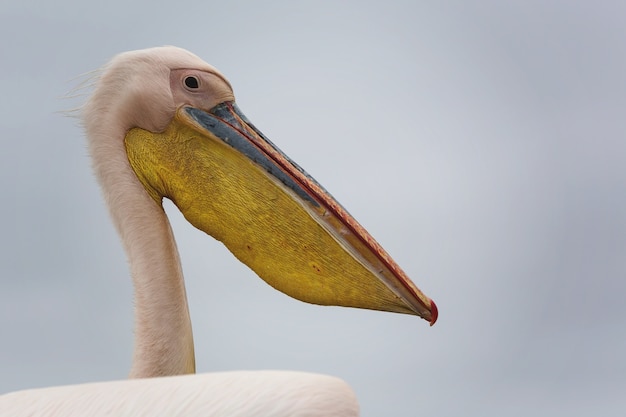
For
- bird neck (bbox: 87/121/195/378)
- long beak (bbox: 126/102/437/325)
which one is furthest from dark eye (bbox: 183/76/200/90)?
bird neck (bbox: 87/121/195/378)

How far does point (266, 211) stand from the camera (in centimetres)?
618

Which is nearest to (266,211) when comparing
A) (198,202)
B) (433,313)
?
(198,202)

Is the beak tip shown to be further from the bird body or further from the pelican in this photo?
the bird body

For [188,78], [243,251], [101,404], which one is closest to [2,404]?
[101,404]

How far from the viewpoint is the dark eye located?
636cm

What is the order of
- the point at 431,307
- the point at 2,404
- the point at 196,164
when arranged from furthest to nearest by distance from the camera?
1. the point at 196,164
2. the point at 431,307
3. the point at 2,404

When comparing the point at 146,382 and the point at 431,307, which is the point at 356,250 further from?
the point at 146,382

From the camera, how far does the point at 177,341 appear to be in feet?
20.1

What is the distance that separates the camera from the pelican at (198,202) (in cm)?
604

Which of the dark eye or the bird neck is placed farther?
the dark eye

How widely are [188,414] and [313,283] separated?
2287 millimetres

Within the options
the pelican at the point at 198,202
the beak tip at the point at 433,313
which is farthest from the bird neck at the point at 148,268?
the beak tip at the point at 433,313

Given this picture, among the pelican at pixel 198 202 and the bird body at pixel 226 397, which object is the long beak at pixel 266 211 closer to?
the pelican at pixel 198 202

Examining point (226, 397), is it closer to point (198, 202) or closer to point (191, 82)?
point (198, 202)
